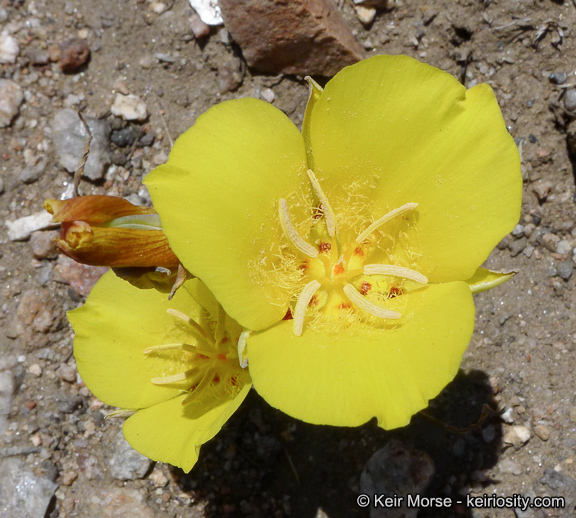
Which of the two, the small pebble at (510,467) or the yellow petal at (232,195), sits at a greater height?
the yellow petal at (232,195)

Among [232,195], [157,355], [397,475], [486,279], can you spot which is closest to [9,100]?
[157,355]

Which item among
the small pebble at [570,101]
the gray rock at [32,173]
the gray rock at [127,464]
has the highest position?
the small pebble at [570,101]

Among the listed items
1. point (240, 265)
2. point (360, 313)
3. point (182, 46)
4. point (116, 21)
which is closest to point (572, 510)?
point (360, 313)

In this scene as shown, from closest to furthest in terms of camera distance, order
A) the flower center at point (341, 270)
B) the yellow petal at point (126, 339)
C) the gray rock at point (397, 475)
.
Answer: the flower center at point (341, 270), the yellow petal at point (126, 339), the gray rock at point (397, 475)

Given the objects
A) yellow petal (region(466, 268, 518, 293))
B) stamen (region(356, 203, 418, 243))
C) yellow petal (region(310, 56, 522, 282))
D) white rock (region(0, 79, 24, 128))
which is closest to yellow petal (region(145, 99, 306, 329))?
yellow petal (region(310, 56, 522, 282))

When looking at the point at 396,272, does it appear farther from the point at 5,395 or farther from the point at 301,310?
the point at 5,395

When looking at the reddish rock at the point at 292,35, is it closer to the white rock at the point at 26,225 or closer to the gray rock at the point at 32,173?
the gray rock at the point at 32,173

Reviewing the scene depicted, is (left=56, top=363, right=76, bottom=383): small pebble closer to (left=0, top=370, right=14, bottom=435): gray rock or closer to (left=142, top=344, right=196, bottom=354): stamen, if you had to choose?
(left=0, top=370, right=14, bottom=435): gray rock

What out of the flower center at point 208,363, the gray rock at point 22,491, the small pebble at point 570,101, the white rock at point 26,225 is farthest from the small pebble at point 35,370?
the small pebble at point 570,101
